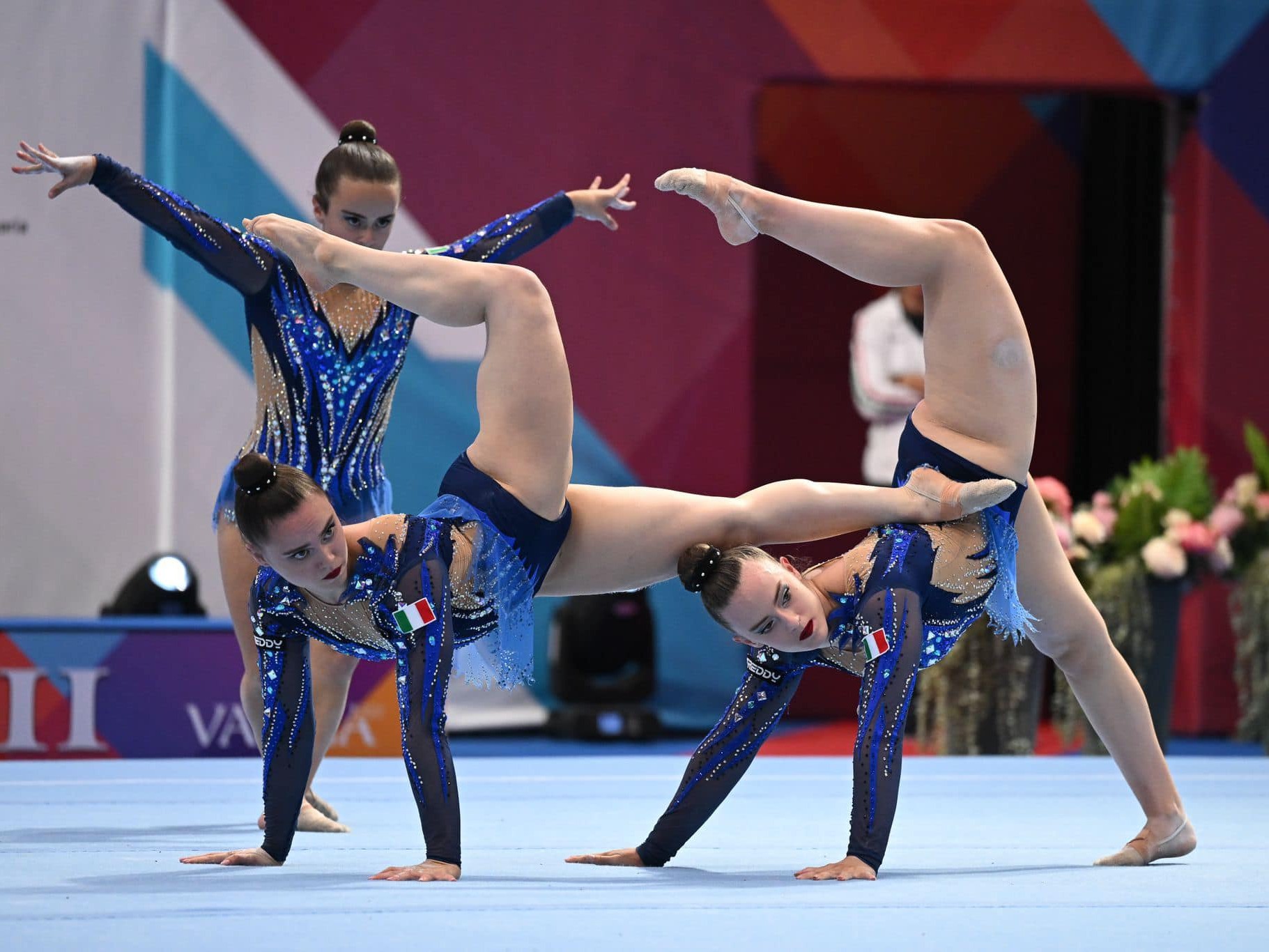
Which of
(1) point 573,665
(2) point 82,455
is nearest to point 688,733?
(1) point 573,665

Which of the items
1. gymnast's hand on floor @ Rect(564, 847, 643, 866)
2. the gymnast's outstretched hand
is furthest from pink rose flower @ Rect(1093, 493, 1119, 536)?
the gymnast's outstretched hand

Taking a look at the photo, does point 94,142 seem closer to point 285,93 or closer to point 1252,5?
point 285,93

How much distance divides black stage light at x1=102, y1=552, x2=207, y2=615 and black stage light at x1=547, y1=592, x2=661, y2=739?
1.43 meters

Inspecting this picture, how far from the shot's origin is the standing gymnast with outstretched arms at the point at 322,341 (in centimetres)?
336

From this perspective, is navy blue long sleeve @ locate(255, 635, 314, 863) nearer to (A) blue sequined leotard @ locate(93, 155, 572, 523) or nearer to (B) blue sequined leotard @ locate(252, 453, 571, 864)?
(B) blue sequined leotard @ locate(252, 453, 571, 864)

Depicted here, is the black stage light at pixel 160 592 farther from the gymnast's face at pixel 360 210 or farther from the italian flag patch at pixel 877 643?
the italian flag patch at pixel 877 643

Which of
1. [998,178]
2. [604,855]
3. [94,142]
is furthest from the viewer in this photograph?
[998,178]

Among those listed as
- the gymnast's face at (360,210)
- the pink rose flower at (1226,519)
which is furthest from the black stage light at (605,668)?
the gymnast's face at (360,210)

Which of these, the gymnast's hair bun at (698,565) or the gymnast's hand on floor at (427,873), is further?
the gymnast's hair bun at (698,565)

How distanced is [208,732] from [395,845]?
220 cm

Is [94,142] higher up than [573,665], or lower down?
higher up

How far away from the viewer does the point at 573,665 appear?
6.29 m

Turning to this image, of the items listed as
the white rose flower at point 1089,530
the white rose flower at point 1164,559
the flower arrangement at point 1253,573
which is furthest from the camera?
the flower arrangement at point 1253,573

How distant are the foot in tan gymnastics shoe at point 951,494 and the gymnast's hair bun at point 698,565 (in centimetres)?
41
